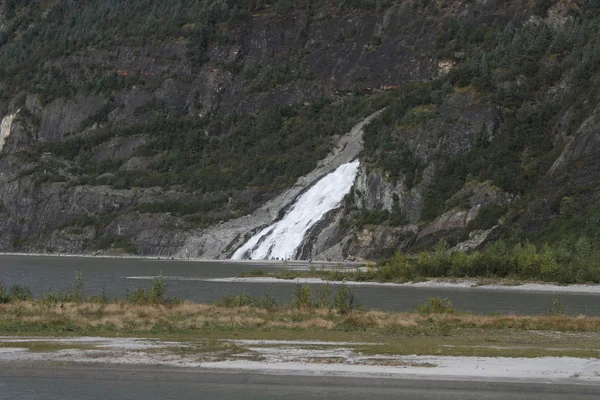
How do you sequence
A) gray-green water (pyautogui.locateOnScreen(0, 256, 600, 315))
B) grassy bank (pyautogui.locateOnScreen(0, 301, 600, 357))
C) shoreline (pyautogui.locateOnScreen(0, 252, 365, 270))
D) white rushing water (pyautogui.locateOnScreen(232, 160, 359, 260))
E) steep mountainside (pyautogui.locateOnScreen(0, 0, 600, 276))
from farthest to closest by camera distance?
white rushing water (pyautogui.locateOnScreen(232, 160, 359, 260)) < shoreline (pyautogui.locateOnScreen(0, 252, 365, 270)) < steep mountainside (pyautogui.locateOnScreen(0, 0, 600, 276)) < gray-green water (pyautogui.locateOnScreen(0, 256, 600, 315)) < grassy bank (pyautogui.locateOnScreen(0, 301, 600, 357))

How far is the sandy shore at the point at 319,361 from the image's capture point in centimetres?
3331

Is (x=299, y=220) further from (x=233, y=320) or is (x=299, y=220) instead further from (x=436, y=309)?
(x=233, y=320)

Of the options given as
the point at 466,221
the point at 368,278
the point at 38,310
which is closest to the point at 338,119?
the point at 466,221

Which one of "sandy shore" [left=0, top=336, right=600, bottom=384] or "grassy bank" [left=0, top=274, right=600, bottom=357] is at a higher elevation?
"grassy bank" [left=0, top=274, right=600, bottom=357]

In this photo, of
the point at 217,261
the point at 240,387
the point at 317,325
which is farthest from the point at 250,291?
the point at 217,261

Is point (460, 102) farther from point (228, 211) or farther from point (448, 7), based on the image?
point (448, 7)

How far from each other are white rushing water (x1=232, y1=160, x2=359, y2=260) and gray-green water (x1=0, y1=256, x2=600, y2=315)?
Result: 2528 centimetres

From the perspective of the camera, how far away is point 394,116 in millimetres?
160000

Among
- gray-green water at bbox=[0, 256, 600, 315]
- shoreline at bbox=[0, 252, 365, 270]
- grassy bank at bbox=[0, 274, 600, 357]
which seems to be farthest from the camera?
shoreline at bbox=[0, 252, 365, 270]

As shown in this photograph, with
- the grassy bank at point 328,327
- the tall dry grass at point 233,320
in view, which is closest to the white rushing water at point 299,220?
the tall dry grass at point 233,320

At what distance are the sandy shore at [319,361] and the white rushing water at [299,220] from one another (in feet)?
347

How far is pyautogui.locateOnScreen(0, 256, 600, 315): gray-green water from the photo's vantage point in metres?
67.5

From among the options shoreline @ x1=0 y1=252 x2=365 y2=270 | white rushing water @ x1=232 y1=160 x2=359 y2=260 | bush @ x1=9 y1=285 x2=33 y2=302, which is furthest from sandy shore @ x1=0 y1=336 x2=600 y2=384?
white rushing water @ x1=232 y1=160 x2=359 y2=260

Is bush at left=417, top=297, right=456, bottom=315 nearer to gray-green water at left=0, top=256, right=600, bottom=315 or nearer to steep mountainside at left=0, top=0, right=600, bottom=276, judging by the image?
gray-green water at left=0, top=256, right=600, bottom=315
